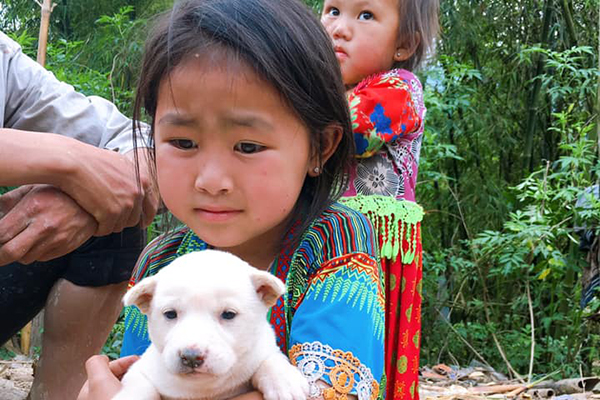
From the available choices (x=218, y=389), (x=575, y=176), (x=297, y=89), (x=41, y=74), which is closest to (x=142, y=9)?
(x=41, y=74)

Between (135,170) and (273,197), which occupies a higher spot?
(273,197)

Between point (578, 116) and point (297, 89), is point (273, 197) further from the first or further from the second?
point (578, 116)

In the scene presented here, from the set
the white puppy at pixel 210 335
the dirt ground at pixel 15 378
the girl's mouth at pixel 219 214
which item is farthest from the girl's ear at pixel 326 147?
the dirt ground at pixel 15 378

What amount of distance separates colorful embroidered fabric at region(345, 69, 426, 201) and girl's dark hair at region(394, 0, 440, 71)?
21 centimetres

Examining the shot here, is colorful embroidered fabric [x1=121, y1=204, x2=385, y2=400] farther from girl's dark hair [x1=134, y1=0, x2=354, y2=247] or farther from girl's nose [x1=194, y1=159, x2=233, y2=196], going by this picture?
girl's nose [x1=194, y1=159, x2=233, y2=196]

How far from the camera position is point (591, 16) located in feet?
19.8

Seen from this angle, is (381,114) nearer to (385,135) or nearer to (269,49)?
(385,135)

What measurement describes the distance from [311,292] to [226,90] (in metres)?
0.47

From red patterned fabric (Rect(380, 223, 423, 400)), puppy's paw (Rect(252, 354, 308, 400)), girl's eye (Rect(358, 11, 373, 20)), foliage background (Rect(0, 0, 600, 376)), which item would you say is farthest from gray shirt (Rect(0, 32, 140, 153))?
foliage background (Rect(0, 0, 600, 376))

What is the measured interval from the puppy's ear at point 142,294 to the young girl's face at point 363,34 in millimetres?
1554

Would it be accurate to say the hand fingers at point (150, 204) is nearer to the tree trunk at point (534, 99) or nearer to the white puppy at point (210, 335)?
the white puppy at point (210, 335)

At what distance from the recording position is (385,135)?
263 centimetres

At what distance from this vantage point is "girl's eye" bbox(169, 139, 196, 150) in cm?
163

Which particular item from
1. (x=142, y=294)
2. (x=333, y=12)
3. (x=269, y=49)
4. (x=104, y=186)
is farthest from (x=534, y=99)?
(x=142, y=294)
